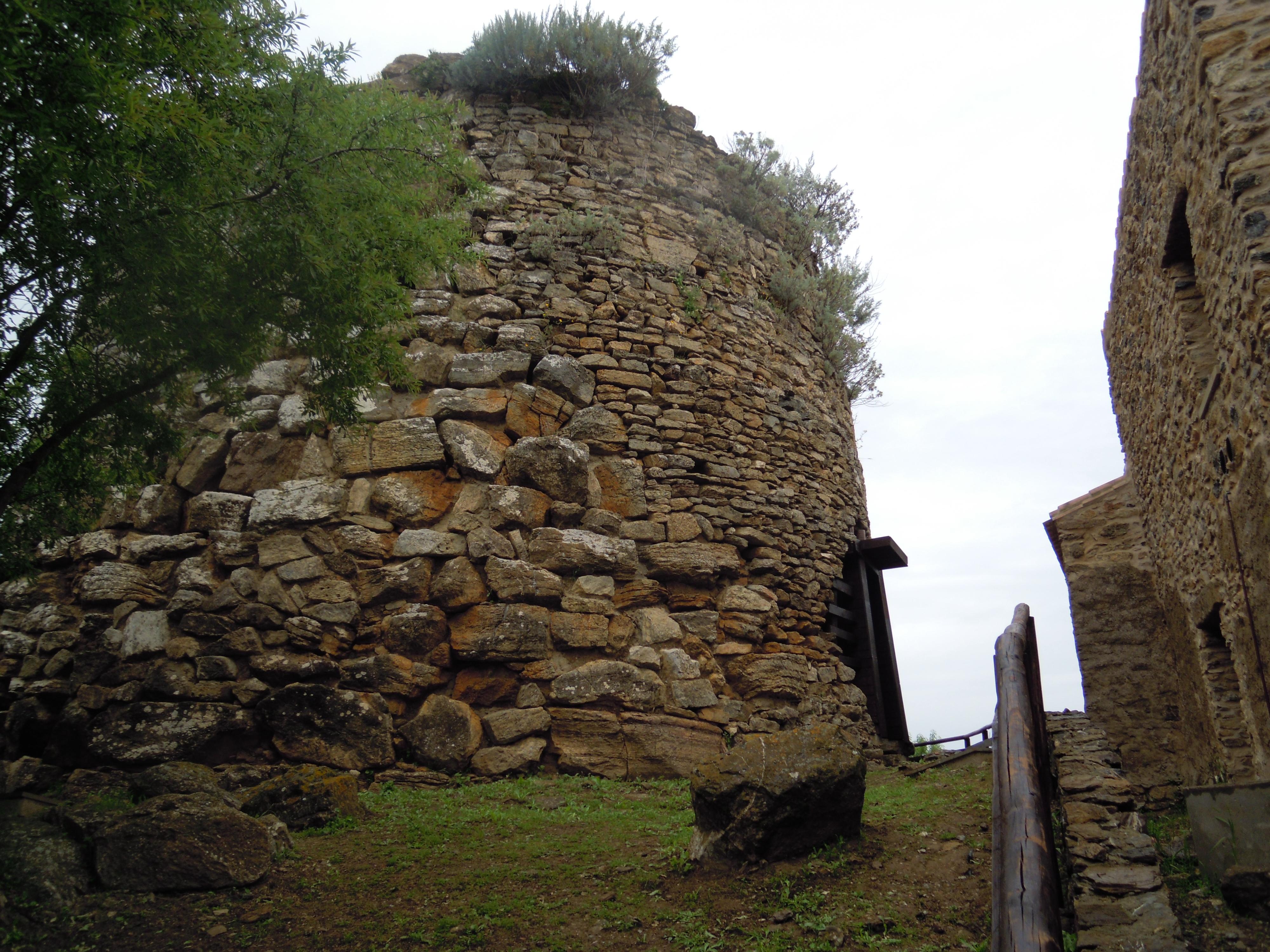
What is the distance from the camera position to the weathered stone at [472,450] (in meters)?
6.54

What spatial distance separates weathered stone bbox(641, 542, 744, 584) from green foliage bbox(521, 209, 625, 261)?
2963 millimetres

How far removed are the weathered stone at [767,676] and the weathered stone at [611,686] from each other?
76 centimetres

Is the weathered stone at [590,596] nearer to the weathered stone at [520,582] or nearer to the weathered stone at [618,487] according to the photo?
the weathered stone at [520,582]

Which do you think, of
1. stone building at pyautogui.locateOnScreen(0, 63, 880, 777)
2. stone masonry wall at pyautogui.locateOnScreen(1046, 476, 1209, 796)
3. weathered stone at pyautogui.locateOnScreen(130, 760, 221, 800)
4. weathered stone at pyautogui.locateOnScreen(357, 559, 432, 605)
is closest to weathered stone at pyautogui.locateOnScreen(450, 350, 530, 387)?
stone building at pyautogui.locateOnScreen(0, 63, 880, 777)

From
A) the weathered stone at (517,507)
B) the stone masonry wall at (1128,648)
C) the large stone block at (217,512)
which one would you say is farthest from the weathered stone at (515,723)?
the stone masonry wall at (1128,648)

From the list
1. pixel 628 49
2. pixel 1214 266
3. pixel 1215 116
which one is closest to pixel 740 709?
Answer: pixel 1214 266

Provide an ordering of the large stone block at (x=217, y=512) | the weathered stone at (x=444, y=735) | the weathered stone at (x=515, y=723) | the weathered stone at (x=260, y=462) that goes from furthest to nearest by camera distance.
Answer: the weathered stone at (x=260, y=462), the large stone block at (x=217, y=512), the weathered stone at (x=515, y=723), the weathered stone at (x=444, y=735)

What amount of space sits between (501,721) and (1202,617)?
429 centimetres

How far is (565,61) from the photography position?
28.5 feet

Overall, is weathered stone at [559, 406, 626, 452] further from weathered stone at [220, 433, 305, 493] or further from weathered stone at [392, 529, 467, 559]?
weathered stone at [220, 433, 305, 493]

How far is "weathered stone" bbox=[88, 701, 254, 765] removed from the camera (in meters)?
5.32

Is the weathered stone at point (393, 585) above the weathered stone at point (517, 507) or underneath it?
underneath

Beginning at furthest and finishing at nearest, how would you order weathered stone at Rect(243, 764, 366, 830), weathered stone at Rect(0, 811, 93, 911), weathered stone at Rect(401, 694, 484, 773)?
weathered stone at Rect(401, 694, 484, 773)
weathered stone at Rect(243, 764, 366, 830)
weathered stone at Rect(0, 811, 93, 911)

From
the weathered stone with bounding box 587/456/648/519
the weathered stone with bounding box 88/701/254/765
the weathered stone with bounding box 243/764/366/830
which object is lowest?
the weathered stone with bounding box 243/764/366/830
